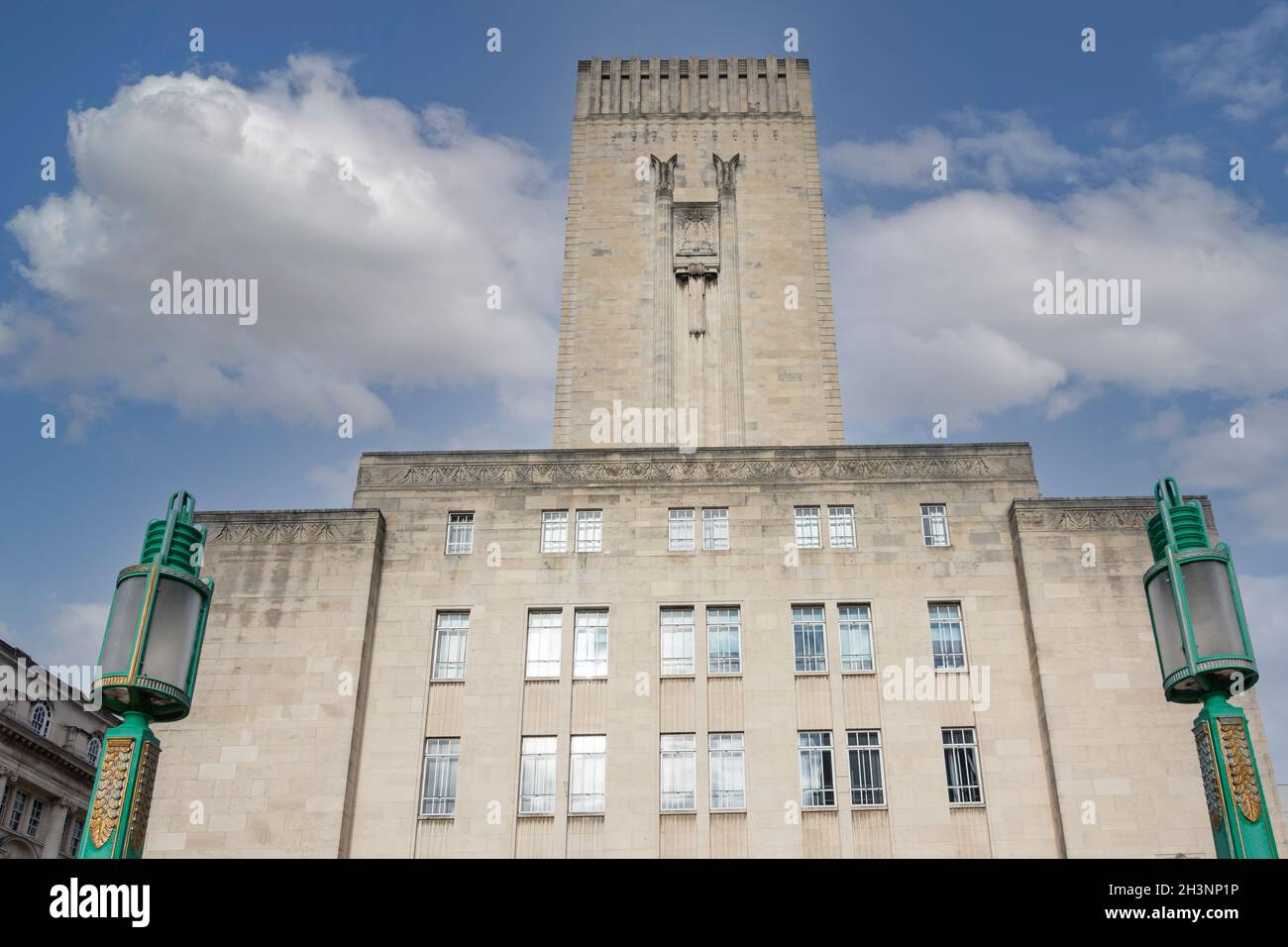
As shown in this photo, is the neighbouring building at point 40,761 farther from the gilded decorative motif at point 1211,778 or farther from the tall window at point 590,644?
the gilded decorative motif at point 1211,778

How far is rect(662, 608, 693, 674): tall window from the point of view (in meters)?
32.8

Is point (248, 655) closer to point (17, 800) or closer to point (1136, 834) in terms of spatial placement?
point (1136, 834)

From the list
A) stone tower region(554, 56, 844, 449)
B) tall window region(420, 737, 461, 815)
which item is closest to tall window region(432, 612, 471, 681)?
tall window region(420, 737, 461, 815)

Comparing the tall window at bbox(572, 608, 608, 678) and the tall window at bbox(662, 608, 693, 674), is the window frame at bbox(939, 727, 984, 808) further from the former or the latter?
the tall window at bbox(572, 608, 608, 678)

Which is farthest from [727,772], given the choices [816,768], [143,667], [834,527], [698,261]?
[698,261]

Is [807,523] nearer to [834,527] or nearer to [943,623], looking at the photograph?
[834,527]

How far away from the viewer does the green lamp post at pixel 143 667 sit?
15.5 meters

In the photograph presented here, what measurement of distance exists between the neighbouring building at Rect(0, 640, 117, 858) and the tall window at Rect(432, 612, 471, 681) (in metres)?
29.6

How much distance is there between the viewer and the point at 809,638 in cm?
3303

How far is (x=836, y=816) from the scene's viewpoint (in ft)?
99.5

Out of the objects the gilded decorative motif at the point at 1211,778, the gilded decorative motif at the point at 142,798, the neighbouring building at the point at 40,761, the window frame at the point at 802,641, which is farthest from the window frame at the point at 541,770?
the neighbouring building at the point at 40,761

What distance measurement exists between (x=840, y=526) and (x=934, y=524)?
2.91 m

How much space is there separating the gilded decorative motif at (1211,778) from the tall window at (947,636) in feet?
51.1
